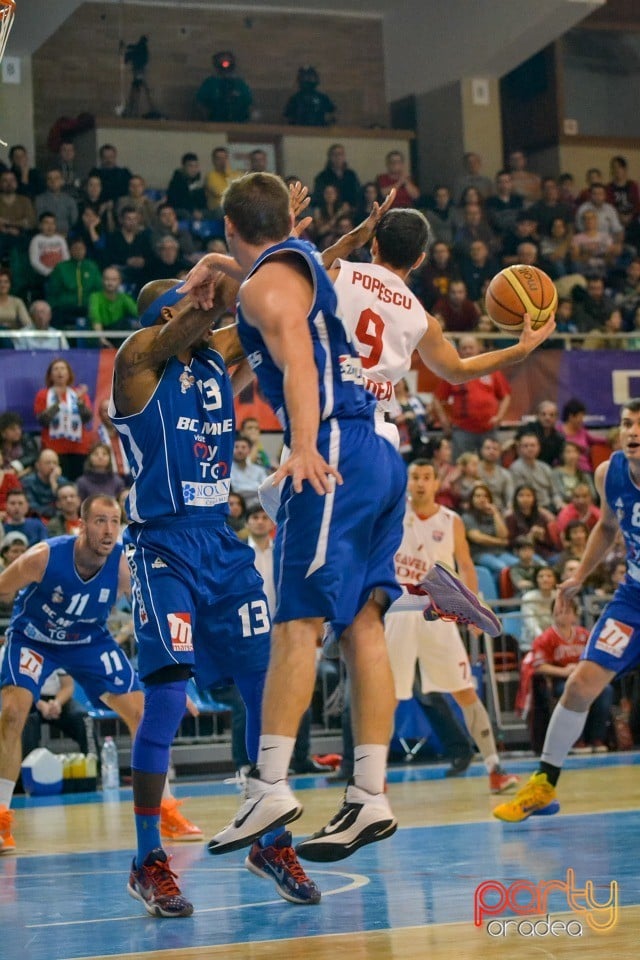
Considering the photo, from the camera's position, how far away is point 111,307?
55.1 ft

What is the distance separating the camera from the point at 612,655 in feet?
25.7

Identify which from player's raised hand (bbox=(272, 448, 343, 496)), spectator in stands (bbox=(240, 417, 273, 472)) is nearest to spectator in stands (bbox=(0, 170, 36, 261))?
spectator in stands (bbox=(240, 417, 273, 472))

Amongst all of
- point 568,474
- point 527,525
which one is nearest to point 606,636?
point 527,525

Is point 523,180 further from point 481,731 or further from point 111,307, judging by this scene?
point 481,731

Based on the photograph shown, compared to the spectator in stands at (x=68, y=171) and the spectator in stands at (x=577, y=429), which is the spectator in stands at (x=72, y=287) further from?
the spectator in stands at (x=577, y=429)

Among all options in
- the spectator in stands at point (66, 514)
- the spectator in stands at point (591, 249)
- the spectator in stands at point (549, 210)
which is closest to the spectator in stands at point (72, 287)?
the spectator in stands at point (66, 514)

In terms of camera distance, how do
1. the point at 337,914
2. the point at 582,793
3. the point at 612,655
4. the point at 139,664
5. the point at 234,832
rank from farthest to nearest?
the point at 582,793, the point at 612,655, the point at 139,664, the point at 337,914, the point at 234,832

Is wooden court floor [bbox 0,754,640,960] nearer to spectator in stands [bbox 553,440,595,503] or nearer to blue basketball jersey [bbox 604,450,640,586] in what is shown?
blue basketball jersey [bbox 604,450,640,586]

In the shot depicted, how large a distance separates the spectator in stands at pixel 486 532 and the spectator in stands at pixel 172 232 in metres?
5.33

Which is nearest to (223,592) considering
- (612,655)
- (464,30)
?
(612,655)

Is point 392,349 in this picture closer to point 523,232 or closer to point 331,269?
point 331,269

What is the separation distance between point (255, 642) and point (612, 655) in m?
2.72

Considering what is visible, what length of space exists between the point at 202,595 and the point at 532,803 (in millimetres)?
3016

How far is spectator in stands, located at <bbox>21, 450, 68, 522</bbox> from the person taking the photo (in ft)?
46.5
